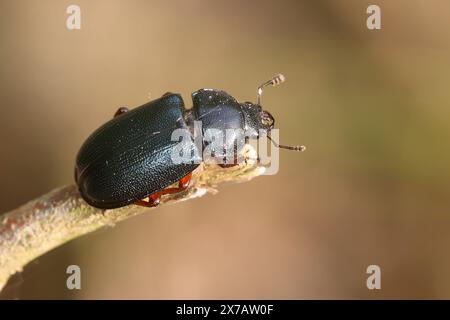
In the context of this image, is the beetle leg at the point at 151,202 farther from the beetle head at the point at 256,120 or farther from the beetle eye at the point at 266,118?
the beetle eye at the point at 266,118

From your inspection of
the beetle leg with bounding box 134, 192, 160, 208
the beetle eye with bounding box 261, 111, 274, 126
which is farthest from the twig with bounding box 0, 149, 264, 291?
the beetle eye with bounding box 261, 111, 274, 126

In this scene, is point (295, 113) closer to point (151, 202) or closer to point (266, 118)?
point (266, 118)

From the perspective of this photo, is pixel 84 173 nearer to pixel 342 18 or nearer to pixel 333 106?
pixel 333 106

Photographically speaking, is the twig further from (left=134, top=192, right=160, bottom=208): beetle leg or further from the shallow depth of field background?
the shallow depth of field background

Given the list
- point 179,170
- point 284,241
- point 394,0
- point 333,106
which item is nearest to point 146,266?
point 284,241

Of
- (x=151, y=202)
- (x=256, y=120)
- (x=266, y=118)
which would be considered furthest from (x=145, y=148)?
(x=266, y=118)

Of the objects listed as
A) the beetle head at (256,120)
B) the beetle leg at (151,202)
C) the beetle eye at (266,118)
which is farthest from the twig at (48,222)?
the beetle eye at (266,118)
